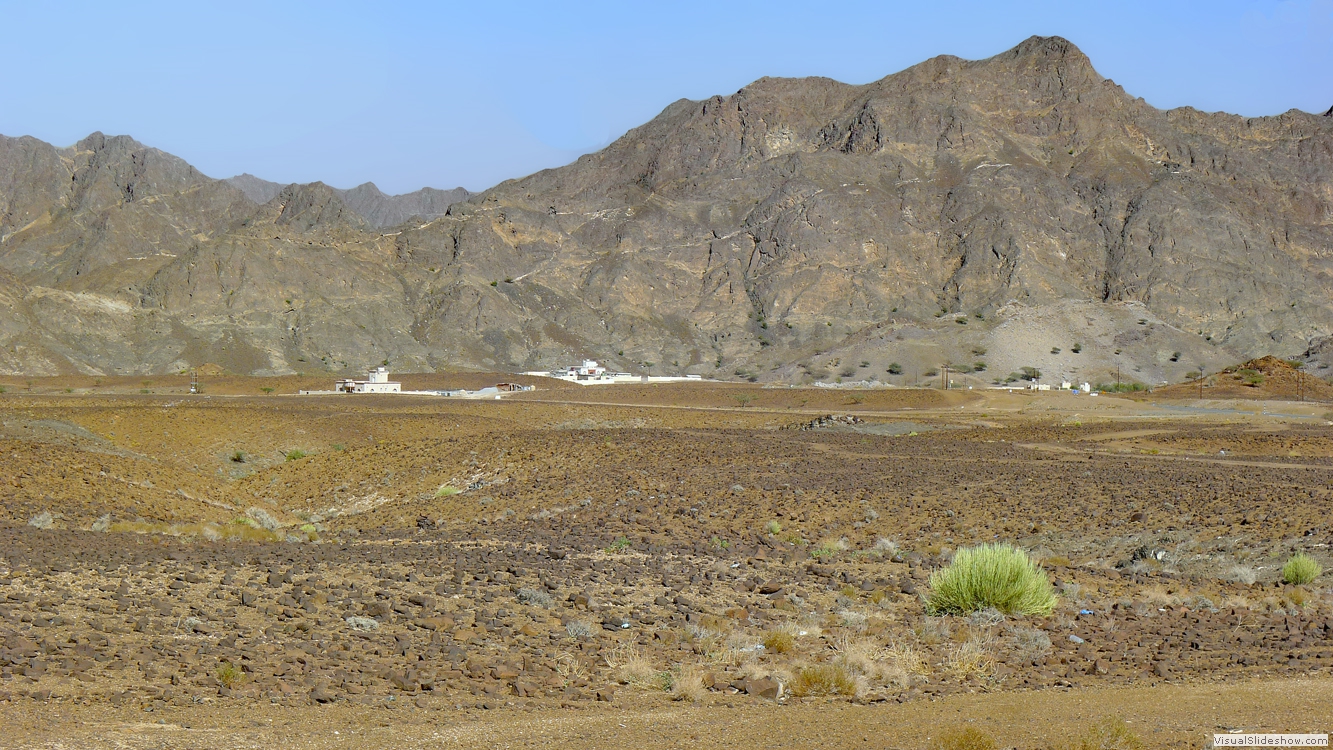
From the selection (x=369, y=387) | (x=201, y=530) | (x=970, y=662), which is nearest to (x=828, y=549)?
(x=970, y=662)

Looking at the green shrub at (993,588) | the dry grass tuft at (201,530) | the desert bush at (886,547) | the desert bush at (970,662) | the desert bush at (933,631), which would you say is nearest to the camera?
the desert bush at (970,662)

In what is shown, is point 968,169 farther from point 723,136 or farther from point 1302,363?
point 1302,363

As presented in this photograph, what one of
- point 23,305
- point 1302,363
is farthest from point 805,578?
point 23,305

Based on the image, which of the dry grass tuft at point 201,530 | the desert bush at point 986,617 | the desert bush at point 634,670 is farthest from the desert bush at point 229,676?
the dry grass tuft at point 201,530

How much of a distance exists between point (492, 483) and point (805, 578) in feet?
44.0

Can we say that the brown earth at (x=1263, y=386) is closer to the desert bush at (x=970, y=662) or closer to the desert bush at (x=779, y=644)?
the desert bush at (x=970, y=662)

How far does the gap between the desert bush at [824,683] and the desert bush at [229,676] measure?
16.4 ft

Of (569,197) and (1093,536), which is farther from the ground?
(569,197)

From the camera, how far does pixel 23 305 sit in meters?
112

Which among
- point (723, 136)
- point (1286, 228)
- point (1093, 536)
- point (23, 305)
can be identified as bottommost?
point (1093, 536)

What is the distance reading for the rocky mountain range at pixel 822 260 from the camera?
115562mm

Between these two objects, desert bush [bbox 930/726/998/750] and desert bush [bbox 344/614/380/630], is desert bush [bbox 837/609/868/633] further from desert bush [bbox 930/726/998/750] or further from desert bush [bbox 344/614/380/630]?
desert bush [bbox 344/614/380/630]

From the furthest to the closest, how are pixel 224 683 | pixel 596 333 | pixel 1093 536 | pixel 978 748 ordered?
1. pixel 596 333
2. pixel 1093 536
3. pixel 224 683
4. pixel 978 748

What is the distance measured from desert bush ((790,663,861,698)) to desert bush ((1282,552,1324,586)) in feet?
32.3
